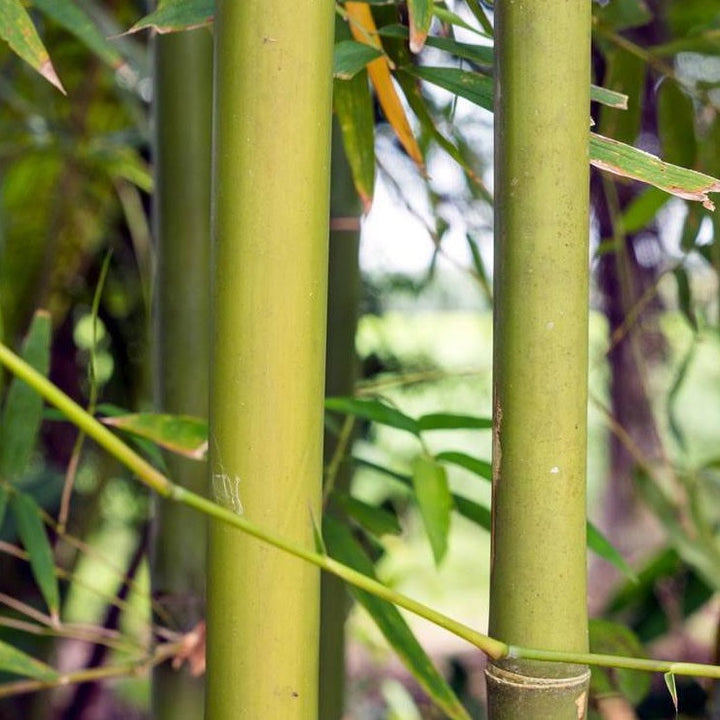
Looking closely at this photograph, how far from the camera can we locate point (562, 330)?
0.22 m

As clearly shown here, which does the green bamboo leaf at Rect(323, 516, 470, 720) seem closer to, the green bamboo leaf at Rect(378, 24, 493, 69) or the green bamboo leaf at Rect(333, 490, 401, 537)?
the green bamboo leaf at Rect(333, 490, 401, 537)

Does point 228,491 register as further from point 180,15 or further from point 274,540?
point 180,15

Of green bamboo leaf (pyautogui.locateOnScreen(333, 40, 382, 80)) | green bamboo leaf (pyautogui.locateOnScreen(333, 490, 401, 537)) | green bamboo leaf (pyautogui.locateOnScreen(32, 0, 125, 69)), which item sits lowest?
green bamboo leaf (pyautogui.locateOnScreen(333, 490, 401, 537))

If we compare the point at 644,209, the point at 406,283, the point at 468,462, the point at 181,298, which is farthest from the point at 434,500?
the point at 406,283

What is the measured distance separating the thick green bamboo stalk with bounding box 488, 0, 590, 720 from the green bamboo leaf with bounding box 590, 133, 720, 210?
0.03m

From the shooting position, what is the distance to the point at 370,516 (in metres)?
0.42

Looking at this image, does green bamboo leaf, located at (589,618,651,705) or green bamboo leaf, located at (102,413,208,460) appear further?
green bamboo leaf, located at (589,618,651,705)

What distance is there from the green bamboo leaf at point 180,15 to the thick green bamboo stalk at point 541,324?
10 cm

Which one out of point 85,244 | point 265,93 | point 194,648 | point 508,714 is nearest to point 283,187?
point 265,93

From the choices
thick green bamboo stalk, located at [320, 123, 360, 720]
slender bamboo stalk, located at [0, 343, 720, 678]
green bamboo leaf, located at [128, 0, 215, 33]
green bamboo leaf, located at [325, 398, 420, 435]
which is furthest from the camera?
thick green bamboo stalk, located at [320, 123, 360, 720]

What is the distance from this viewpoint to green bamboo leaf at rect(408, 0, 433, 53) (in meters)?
0.26

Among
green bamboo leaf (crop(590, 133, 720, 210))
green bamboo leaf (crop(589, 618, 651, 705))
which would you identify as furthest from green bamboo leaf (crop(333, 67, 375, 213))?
green bamboo leaf (crop(589, 618, 651, 705))

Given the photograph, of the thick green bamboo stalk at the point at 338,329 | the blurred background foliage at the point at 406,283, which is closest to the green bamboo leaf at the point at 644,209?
the blurred background foliage at the point at 406,283

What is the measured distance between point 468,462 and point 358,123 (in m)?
0.14
